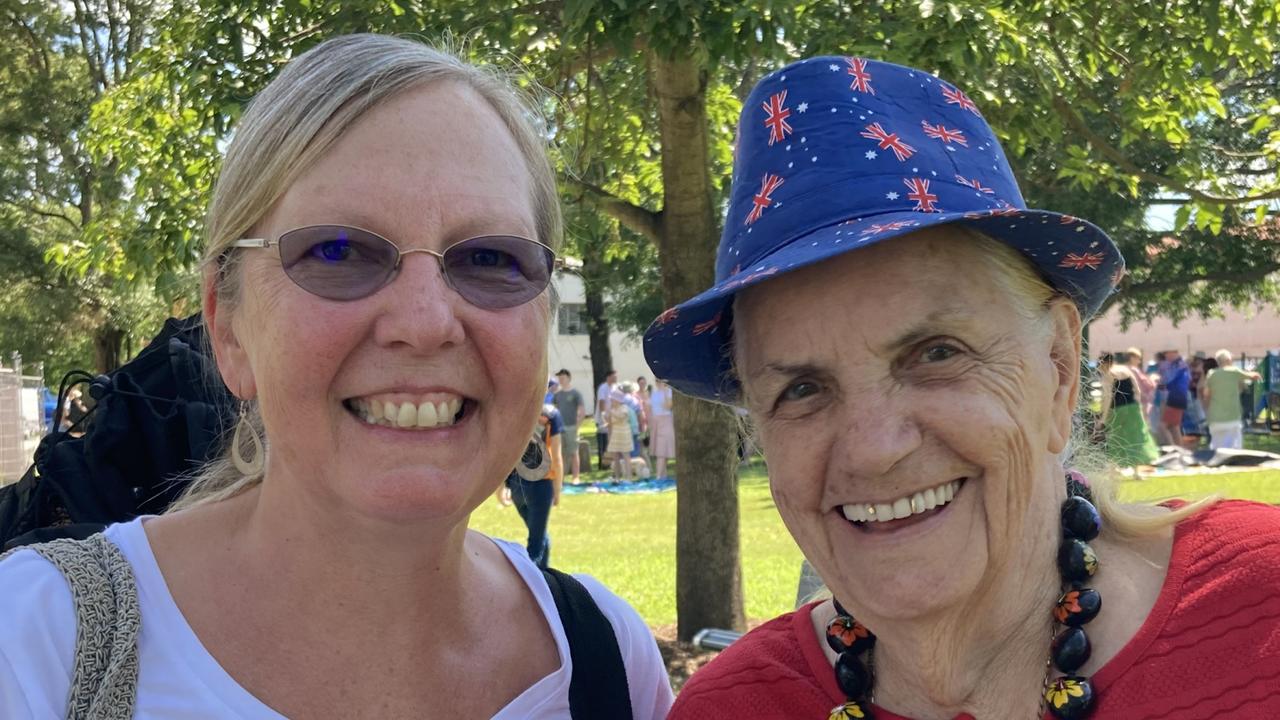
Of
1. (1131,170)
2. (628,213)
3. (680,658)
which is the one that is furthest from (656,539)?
(1131,170)

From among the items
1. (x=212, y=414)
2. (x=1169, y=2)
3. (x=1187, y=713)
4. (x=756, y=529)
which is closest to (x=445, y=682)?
(x=212, y=414)

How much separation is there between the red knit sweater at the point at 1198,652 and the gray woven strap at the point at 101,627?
1.02 metres

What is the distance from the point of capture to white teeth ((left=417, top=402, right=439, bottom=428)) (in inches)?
73.9

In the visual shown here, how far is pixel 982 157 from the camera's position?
195cm

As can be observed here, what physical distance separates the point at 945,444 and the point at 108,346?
20.9 meters

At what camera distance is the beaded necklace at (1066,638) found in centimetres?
182

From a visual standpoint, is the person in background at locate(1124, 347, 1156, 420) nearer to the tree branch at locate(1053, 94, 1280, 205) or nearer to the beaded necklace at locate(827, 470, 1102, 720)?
the tree branch at locate(1053, 94, 1280, 205)

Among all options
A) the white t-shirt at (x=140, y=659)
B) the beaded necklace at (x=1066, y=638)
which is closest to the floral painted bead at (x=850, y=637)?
the beaded necklace at (x=1066, y=638)

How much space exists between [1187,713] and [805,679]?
66 centimetres

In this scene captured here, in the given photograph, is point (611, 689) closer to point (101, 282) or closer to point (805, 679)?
point (805, 679)

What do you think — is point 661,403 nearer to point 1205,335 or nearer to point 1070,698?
point 1070,698

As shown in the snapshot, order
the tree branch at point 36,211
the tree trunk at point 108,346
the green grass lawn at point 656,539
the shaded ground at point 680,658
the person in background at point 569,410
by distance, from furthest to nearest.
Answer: the person in background at point 569,410 < the tree branch at point 36,211 < the tree trunk at point 108,346 < the green grass lawn at point 656,539 < the shaded ground at point 680,658

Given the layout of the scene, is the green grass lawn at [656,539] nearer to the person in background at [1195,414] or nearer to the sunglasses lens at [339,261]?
the sunglasses lens at [339,261]

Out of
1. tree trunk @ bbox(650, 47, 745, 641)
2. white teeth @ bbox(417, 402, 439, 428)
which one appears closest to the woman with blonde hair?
white teeth @ bbox(417, 402, 439, 428)
